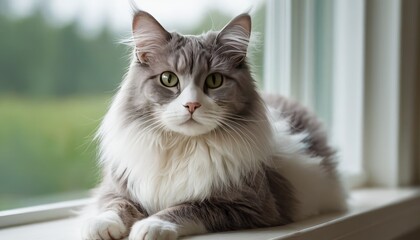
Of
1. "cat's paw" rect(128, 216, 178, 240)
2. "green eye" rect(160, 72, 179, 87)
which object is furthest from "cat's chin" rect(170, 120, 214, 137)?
"cat's paw" rect(128, 216, 178, 240)

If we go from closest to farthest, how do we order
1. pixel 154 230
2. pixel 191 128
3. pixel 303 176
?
pixel 154 230 → pixel 191 128 → pixel 303 176

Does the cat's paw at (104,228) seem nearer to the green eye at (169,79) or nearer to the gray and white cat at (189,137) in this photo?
the gray and white cat at (189,137)

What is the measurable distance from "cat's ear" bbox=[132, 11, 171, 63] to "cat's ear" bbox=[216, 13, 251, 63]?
12 centimetres

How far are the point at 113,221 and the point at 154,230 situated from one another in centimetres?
12

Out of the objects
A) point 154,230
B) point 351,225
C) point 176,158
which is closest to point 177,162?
point 176,158

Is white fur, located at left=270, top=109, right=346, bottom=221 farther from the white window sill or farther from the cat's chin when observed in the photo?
the cat's chin

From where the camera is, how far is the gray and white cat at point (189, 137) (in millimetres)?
1354

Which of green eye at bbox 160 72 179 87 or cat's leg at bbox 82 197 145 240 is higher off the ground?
green eye at bbox 160 72 179 87

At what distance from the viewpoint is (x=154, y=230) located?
1.22 m

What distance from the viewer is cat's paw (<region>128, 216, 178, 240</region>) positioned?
122 cm

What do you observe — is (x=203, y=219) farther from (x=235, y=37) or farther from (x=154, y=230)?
(x=235, y=37)

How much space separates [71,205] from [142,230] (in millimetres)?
488

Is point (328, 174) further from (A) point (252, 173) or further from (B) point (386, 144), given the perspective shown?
(B) point (386, 144)

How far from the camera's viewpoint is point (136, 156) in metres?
1.42
